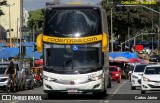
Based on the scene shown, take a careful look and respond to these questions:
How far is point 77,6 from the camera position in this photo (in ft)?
85.0

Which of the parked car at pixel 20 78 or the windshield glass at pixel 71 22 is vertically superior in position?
the windshield glass at pixel 71 22

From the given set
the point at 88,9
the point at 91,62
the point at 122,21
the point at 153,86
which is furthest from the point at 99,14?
the point at 122,21

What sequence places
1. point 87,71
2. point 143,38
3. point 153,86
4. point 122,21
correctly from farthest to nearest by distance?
point 143,38 → point 122,21 → point 153,86 → point 87,71

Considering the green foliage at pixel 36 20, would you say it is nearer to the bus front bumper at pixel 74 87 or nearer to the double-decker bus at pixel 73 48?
the double-decker bus at pixel 73 48

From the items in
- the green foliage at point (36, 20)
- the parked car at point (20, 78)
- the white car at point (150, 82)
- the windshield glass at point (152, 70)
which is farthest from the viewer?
the green foliage at point (36, 20)

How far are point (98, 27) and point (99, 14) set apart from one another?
1.88ft

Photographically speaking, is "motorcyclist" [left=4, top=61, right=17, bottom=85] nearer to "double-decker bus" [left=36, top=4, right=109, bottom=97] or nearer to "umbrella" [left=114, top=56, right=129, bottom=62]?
"double-decker bus" [left=36, top=4, right=109, bottom=97]

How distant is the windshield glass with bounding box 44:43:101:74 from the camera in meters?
25.0

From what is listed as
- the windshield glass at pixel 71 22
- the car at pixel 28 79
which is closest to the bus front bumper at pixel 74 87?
the windshield glass at pixel 71 22

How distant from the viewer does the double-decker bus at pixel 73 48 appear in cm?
2481

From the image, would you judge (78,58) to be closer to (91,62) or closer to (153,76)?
(91,62)

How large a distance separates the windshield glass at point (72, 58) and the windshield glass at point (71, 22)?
1.89 feet

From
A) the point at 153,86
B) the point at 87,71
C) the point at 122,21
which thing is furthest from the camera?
the point at 122,21

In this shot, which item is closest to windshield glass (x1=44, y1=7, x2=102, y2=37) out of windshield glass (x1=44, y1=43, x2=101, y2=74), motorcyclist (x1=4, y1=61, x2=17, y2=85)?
windshield glass (x1=44, y1=43, x2=101, y2=74)
